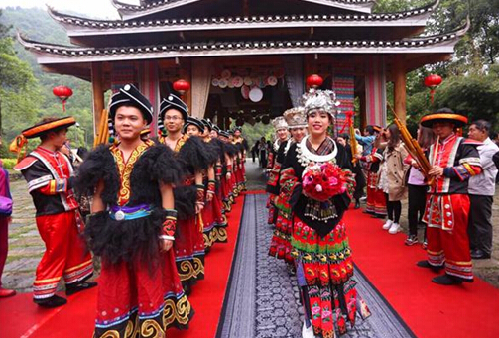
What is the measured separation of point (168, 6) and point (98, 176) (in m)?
10.2

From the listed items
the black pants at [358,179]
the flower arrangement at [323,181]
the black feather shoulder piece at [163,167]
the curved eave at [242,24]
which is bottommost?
the black pants at [358,179]

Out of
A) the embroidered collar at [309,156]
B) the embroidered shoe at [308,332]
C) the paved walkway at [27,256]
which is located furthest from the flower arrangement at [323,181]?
the paved walkway at [27,256]

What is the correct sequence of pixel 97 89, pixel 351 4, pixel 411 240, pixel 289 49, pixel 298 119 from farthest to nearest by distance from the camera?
pixel 351 4 < pixel 97 89 < pixel 289 49 < pixel 411 240 < pixel 298 119

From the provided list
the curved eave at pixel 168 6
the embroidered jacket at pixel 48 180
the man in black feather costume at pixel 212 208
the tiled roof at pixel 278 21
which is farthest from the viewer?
the curved eave at pixel 168 6

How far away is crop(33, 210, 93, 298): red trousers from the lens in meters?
3.25

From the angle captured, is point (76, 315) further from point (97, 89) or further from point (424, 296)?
point (97, 89)

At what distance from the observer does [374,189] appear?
678 centimetres

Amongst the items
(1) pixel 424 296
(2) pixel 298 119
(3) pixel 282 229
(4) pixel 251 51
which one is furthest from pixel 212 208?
(4) pixel 251 51

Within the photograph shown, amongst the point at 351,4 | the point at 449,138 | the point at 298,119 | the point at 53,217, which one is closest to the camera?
the point at 53,217

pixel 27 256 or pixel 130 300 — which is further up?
pixel 130 300

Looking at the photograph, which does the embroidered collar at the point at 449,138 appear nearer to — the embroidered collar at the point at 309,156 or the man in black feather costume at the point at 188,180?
the embroidered collar at the point at 309,156

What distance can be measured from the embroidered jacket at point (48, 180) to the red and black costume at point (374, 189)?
5122mm

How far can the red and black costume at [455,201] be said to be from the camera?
338 cm

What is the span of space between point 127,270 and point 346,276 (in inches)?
66.1
